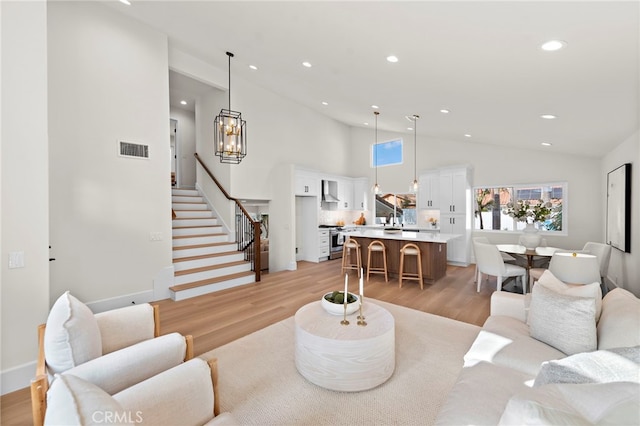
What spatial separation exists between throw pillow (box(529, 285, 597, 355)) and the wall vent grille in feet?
17.8

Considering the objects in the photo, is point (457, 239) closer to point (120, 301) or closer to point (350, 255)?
point (350, 255)

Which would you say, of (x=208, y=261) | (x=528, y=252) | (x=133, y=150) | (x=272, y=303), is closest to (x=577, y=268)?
(x=528, y=252)

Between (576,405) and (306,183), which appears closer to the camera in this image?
(576,405)

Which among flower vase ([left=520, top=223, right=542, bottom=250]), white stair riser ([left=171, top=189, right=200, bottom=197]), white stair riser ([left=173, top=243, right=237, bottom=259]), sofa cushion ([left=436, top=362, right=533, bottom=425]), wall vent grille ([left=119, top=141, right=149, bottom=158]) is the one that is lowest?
sofa cushion ([left=436, top=362, right=533, bottom=425])

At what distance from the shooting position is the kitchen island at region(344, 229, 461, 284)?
552 centimetres

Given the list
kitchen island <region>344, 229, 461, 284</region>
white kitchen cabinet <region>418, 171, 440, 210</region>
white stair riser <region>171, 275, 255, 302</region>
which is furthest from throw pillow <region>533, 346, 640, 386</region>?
white kitchen cabinet <region>418, 171, 440, 210</region>

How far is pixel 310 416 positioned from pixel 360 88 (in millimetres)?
4435

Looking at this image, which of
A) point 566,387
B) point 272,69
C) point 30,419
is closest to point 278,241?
point 272,69

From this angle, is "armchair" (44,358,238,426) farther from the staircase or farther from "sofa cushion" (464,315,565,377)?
the staircase

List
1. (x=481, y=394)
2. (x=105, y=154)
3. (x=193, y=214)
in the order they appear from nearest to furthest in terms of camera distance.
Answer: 1. (x=481, y=394)
2. (x=105, y=154)
3. (x=193, y=214)

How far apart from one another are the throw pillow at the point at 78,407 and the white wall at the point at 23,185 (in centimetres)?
228

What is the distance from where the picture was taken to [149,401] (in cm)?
131

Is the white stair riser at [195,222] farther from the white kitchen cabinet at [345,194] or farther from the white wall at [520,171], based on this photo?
the white wall at [520,171]

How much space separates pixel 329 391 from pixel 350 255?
14.9 feet
